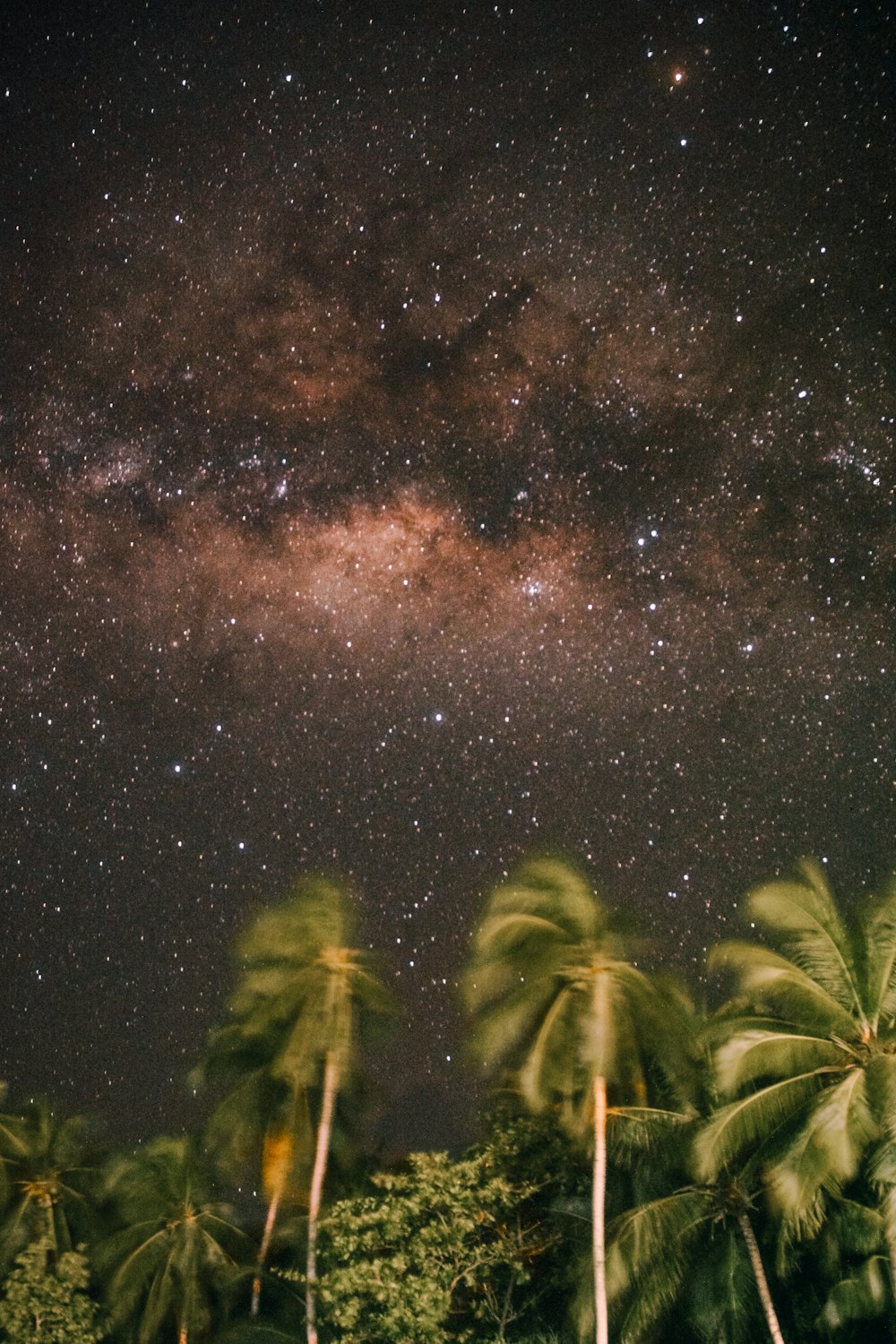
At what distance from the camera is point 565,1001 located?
17312 mm

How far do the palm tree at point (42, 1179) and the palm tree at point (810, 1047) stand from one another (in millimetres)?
17403

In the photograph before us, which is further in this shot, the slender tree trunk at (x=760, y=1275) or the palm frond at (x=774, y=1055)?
the slender tree trunk at (x=760, y=1275)

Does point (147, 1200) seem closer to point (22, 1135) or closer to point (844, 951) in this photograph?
point (22, 1135)

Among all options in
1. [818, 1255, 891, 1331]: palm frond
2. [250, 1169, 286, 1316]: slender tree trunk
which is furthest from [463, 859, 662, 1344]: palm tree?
[250, 1169, 286, 1316]: slender tree trunk

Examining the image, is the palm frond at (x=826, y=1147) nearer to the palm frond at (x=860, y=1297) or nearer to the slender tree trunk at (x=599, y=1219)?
the slender tree trunk at (x=599, y=1219)

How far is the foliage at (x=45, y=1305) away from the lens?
19656 millimetres

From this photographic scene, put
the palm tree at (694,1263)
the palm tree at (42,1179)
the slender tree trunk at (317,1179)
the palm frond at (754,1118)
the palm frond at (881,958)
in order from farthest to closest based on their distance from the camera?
the palm tree at (42,1179), the slender tree trunk at (317,1179), the palm tree at (694,1263), the palm frond at (881,958), the palm frond at (754,1118)

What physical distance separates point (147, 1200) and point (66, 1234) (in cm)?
310

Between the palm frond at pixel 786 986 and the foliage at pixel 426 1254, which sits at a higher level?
the palm frond at pixel 786 986

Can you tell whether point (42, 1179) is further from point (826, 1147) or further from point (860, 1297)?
point (826, 1147)

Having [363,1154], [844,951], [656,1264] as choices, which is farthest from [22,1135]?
[844,951]

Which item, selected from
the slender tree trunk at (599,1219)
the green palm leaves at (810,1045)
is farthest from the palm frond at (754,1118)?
the slender tree trunk at (599,1219)

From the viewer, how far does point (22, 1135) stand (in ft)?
85.9

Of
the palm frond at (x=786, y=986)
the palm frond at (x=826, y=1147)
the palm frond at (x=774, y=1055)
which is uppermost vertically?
the palm frond at (x=786, y=986)
